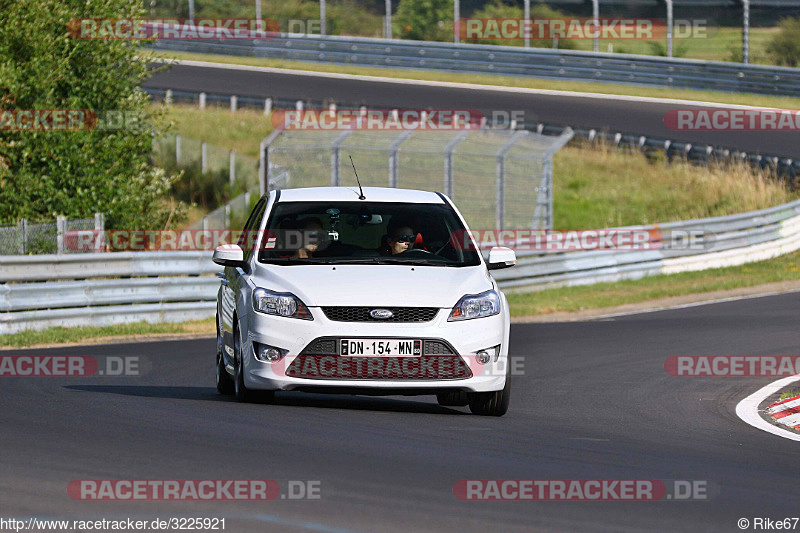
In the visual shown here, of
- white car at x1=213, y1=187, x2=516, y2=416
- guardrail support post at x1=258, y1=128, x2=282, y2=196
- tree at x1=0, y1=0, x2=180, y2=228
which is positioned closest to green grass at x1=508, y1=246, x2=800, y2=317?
guardrail support post at x1=258, y1=128, x2=282, y2=196

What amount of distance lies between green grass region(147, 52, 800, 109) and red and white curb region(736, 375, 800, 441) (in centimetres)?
2548

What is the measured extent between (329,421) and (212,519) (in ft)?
10.9

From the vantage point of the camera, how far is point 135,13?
2455cm

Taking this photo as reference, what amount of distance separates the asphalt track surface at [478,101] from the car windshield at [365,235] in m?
24.0

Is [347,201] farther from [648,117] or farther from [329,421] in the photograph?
[648,117]

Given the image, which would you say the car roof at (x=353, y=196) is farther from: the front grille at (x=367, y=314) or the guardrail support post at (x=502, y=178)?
the guardrail support post at (x=502, y=178)

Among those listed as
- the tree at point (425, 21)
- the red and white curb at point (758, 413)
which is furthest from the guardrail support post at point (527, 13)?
the red and white curb at point (758, 413)

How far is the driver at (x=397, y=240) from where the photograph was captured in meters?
10.7

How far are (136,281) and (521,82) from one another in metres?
24.6

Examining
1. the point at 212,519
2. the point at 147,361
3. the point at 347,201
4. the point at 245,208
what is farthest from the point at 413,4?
the point at 212,519

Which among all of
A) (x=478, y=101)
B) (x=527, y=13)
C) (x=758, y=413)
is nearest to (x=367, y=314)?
(x=758, y=413)

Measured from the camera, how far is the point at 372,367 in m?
9.74

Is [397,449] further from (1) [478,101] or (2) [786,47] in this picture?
(2) [786,47]

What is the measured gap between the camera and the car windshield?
10523 millimetres
